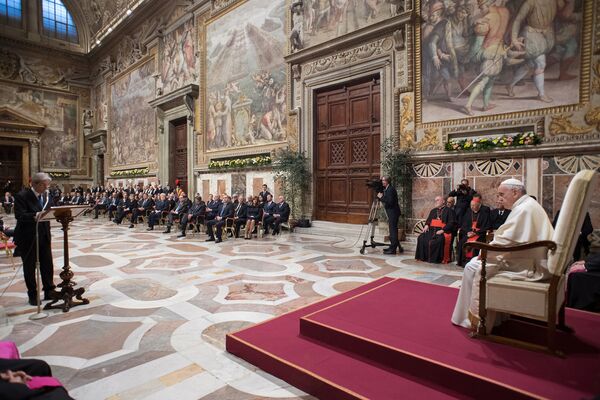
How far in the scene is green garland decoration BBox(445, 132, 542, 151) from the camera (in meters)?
6.60

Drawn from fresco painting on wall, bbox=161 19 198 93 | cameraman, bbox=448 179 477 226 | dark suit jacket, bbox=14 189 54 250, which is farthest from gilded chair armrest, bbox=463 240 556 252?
fresco painting on wall, bbox=161 19 198 93

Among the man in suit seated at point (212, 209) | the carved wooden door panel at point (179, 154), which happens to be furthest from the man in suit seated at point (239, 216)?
the carved wooden door panel at point (179, 154)

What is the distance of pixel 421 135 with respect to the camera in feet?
26.9

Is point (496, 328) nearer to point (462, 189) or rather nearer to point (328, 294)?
point (328, 294)

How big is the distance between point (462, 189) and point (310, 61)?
6.16 metres

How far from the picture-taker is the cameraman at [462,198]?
695 cm

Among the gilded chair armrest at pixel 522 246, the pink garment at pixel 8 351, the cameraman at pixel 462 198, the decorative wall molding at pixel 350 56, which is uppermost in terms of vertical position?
the decorative wall molding at pixel 350 56

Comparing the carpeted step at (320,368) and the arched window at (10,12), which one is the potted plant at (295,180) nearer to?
the carpeted step at (320,368)

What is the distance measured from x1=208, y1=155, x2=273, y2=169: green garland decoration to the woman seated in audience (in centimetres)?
192

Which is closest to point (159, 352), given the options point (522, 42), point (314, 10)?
point (522, 42)

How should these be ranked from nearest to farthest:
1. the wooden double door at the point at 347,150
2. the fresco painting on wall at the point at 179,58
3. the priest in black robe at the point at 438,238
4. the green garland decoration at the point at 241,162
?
the priest in black robe at the point at 438,238 < the wooden double door at the point at 347,150 < the green garland decoration at the point at 241,162 < the fresco painting on wall at the point at 179,58

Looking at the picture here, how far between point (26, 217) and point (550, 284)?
525 centimetres

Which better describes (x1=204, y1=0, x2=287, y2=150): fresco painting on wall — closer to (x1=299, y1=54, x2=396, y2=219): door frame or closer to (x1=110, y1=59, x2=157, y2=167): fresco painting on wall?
(x1=299, y1=54, x2=396, y2=219): door frame

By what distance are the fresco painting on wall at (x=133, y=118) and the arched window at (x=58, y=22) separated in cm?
638
